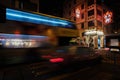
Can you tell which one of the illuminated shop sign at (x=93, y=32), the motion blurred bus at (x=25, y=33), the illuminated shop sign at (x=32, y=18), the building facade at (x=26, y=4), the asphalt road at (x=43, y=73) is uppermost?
the building facade at (x=26, y=4)

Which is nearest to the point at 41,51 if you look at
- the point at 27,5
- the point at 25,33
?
the point at 25,33

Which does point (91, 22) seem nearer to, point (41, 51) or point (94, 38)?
point (94, 38)

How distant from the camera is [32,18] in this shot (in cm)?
714

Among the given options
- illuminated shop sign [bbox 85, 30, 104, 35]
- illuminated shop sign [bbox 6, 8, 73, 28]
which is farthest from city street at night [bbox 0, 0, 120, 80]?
illuminated shop sign [bbox 85, 30, 104, 35]

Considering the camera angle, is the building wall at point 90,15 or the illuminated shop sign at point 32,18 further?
the building wall at point 90,15

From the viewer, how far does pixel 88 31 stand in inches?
1095

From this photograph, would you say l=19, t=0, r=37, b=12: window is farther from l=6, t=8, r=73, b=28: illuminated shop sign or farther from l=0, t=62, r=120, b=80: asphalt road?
l=0, t=62, r=120, b=80: asphalt road

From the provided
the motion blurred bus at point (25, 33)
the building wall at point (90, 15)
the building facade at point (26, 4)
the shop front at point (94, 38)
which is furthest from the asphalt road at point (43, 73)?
the building wall at point (90, 15)

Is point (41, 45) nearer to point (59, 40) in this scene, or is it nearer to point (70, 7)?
point (59, 40)

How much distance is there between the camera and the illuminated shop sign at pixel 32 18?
6316 millimetres

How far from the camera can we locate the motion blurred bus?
5984mm

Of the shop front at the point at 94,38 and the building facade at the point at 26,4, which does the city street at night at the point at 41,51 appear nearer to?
the building facade at the point at 26,4

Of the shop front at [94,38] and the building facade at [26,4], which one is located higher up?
the building facade at [26,4]

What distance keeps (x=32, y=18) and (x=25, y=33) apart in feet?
3.78
